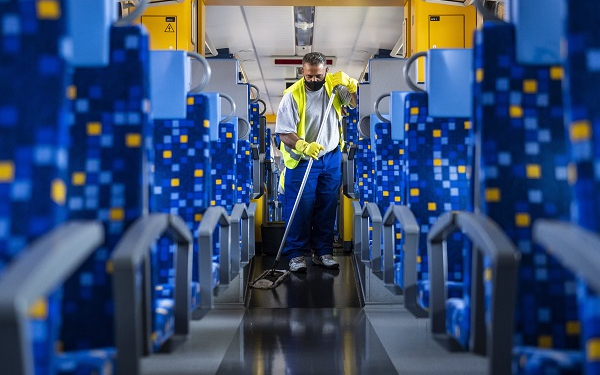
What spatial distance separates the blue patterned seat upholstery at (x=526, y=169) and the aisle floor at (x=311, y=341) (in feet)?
2.89

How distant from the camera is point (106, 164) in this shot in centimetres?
175

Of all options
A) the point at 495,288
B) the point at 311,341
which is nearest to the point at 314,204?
the point at 311,341

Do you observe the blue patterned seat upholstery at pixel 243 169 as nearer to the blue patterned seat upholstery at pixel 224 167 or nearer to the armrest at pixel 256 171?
the armrest at pixel 256 171

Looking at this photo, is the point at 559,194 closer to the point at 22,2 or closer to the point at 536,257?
the point at 536,257

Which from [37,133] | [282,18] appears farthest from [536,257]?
[282,18]

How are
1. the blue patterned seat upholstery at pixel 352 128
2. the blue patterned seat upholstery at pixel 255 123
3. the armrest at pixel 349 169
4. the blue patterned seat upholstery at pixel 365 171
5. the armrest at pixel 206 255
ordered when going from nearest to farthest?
the armrest at pixel 206 255 → the blue patterned seat upholstery at pixel 365 171 → the armrest at pixel 349 169 → the blue patterned seat upholstery at pixel 352 128 → the blue patterned seat upholstery at pixel 255 123

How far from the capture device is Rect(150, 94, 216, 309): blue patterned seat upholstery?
2766mm

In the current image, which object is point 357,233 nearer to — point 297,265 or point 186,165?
point 297,265

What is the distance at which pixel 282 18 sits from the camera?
9914 millimetres

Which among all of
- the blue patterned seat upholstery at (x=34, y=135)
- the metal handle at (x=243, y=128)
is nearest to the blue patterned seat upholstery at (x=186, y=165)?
the blue patterned seat upholstery at (x=34, y=135)

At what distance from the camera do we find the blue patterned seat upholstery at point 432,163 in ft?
9.13

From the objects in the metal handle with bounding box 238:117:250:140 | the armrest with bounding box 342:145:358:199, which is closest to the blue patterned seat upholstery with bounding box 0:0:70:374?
the metal handle with bounding box 238:117:250:140

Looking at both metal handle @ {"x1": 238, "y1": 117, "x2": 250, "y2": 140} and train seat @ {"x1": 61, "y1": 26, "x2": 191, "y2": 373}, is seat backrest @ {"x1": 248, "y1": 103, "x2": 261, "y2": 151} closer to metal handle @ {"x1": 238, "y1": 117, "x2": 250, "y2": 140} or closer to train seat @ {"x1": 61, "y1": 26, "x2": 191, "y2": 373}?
metal handle @ {"x1": 238, "y1": 117, "x2": 250, "y2": 140}

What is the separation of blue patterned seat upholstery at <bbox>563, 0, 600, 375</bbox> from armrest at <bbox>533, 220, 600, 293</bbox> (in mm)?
72
